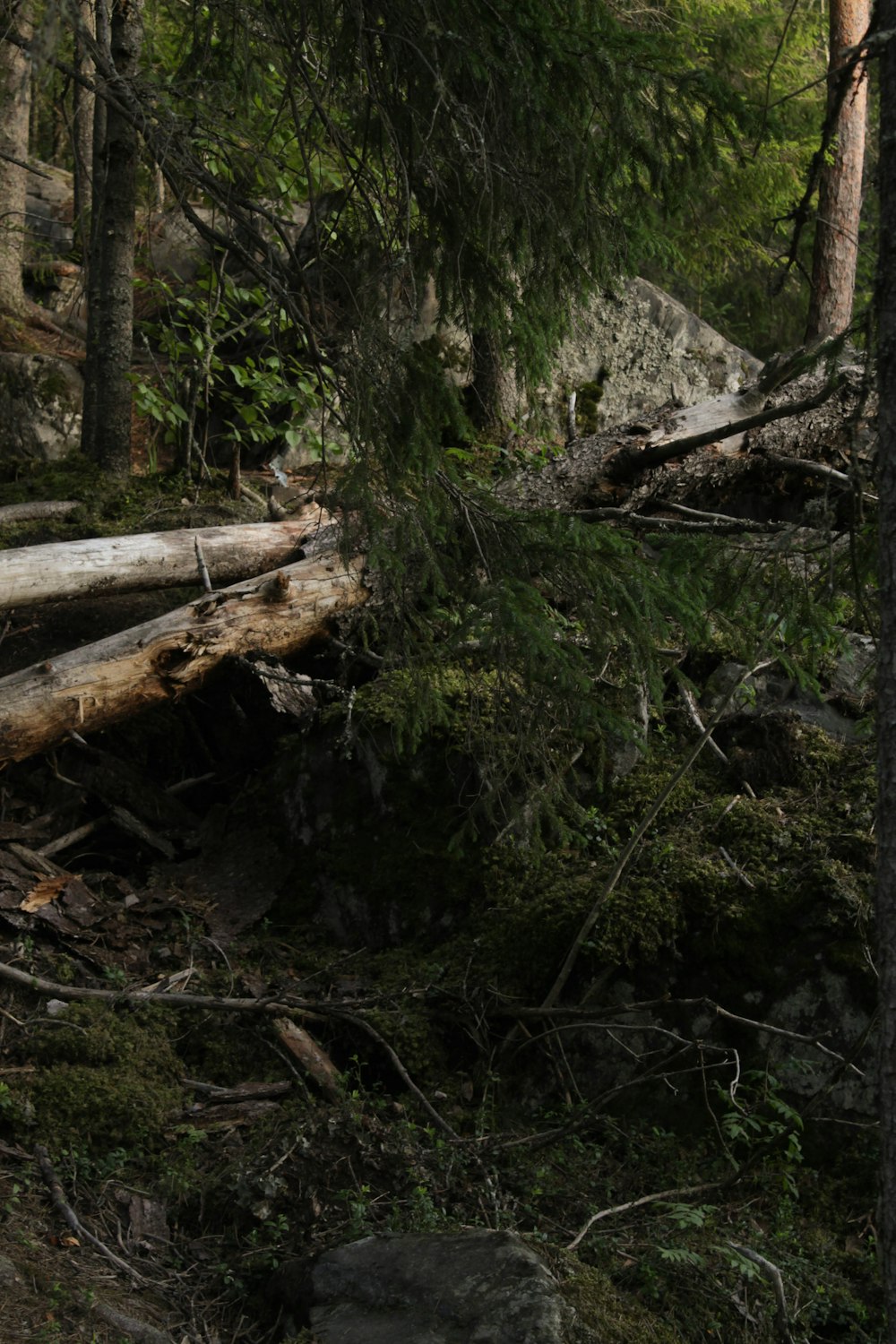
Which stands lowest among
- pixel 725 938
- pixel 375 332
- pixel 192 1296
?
pixel 192 1296

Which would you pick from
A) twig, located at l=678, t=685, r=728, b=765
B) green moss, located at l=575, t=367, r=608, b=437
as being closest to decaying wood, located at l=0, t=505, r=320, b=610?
twig, located at l=678, t=685, r=728, b=765

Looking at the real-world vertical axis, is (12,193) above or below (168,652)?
above

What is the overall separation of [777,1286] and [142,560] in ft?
18.1

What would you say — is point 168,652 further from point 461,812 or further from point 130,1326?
point 130,1326

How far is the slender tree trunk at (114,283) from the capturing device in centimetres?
816

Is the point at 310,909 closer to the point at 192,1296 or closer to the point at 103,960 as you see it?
the point at 103,960

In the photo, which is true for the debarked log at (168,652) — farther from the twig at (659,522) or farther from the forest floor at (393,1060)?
the twig at (659,522)

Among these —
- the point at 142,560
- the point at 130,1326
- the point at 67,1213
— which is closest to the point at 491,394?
the point at 142,560

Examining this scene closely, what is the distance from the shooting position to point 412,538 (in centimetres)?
463

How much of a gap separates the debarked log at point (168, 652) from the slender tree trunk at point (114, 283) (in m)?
2.95

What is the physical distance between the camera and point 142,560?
7.13 metres

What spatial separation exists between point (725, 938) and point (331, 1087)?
1916 mm

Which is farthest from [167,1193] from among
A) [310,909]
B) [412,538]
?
[412,538]

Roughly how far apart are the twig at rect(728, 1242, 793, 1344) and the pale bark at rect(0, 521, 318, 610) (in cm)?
524
